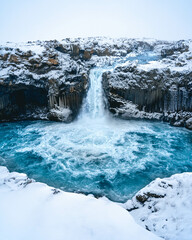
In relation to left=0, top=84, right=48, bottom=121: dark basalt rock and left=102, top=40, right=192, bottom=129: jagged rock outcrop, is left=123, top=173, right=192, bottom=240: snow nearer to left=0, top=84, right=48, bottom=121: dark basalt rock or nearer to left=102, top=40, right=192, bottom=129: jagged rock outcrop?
left=102, top=40, right=192, bottom=129: jagged rock outcrop

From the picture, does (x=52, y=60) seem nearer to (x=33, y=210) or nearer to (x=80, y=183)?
(x=80, y=183)

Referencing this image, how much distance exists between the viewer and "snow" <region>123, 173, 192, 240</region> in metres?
3.34

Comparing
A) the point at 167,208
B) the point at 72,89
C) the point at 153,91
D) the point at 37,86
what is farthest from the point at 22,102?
the point at 167,208

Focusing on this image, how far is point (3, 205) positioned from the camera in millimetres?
4051

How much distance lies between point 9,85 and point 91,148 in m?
11.0

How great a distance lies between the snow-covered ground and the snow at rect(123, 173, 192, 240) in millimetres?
570

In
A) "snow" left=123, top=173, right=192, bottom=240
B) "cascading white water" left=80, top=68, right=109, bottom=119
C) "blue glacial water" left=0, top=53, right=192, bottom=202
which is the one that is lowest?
"blue glacial water" left=0, top=53, right=192, bottom=202

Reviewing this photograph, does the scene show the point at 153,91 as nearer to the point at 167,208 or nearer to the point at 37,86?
the point at 37,86

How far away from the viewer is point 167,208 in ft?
13.3

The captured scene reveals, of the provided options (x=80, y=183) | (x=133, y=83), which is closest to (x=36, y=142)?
(x=80, y=183)

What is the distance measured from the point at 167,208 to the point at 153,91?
12591 mm

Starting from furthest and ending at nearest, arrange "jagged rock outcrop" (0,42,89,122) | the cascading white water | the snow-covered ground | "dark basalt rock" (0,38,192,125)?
the cascading white water, "jagged rock outcrop" (0,42,89,122), "dark basalt rock" (0,38,192,125), the snow-covered ground

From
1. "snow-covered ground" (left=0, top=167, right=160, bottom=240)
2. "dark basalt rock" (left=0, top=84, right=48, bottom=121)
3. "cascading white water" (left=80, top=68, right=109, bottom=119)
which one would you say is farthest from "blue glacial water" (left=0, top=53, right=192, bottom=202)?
"snow-covered ground" (left=0, top=167, right=160, bottom=240)

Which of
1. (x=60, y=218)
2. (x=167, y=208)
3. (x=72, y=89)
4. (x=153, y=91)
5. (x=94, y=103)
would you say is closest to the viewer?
(x=60, y=218)
